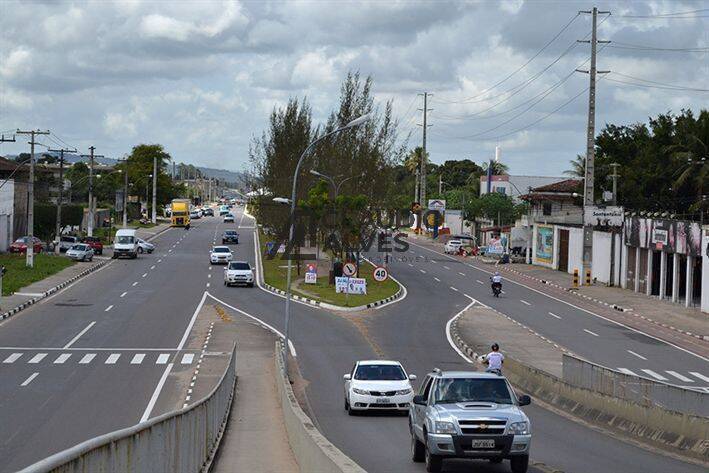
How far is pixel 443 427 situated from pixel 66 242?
79068 millimetres

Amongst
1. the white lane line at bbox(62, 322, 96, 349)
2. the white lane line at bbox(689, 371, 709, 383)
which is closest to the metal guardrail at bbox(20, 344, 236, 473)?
the white lane line at bbox(689, 371, 709, 383)

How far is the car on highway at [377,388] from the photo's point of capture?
89.5 feet

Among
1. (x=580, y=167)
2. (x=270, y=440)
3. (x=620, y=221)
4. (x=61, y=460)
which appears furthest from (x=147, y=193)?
(x=61, y=460)

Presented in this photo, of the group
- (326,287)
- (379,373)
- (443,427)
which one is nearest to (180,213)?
(326,287)

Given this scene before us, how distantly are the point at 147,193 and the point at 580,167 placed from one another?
66295 millimetres

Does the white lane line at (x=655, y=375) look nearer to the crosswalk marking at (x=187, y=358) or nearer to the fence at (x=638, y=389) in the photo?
the fence at (x=638, y=389)

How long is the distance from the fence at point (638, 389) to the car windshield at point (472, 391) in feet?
17.7

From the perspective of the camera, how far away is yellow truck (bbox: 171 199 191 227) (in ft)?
431

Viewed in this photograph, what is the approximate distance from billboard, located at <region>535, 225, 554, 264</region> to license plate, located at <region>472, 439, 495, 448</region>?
71926 millimetres

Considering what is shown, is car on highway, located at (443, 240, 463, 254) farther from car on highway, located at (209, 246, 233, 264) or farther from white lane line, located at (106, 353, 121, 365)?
white lane line, located at (106, 353, 121, 365)

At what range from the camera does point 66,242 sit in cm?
9156

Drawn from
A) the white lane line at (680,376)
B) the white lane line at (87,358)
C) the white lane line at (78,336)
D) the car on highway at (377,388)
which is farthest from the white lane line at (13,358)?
the white lane line at (680,376)

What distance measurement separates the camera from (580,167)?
134 m

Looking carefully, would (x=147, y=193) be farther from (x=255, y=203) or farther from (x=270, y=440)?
(x=270, y=440)
